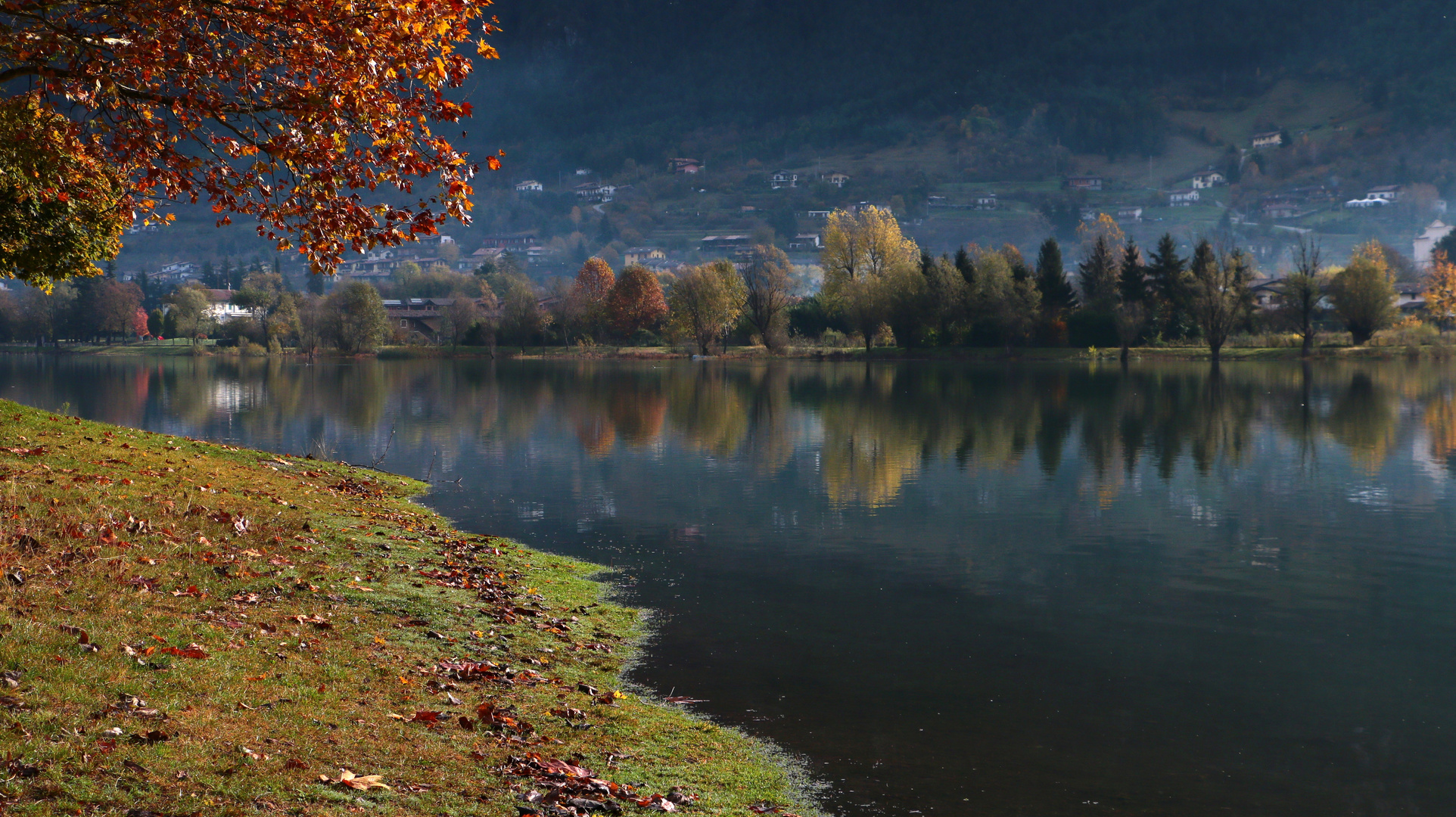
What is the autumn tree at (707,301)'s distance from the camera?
136 m

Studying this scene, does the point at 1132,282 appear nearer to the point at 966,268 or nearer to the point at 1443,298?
the point at 966,268

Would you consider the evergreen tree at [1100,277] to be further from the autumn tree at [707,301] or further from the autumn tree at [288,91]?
the autumn tree at [288,91]

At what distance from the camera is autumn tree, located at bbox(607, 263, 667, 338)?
521 ft

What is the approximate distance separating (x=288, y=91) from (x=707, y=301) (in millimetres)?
125453

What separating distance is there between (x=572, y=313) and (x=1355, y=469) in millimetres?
137534

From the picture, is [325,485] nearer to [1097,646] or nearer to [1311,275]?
[1097,646]

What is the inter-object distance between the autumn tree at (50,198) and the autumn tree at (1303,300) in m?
118

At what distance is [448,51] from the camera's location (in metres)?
13.3

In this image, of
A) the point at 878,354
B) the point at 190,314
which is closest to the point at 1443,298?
the point at 878,354

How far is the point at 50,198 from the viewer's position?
658 inches

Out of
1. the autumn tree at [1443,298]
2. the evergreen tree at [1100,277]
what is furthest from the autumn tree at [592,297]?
the autumn tree at [1443,298]

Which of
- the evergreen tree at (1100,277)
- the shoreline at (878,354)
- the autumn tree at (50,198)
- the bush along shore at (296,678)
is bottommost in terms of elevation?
the bush along shore at (296,678)

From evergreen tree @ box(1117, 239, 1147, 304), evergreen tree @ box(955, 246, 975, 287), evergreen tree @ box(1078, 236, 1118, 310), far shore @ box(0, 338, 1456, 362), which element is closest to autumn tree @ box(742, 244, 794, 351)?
far shore @ box(0, 338, 1456, 362)

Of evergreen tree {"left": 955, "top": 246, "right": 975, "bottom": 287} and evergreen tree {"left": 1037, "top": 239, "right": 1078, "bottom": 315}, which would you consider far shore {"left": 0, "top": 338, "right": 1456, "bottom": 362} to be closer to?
evergreen tree {"left": 1037, "top": 239, "right": 1078, "bottom": 315}
